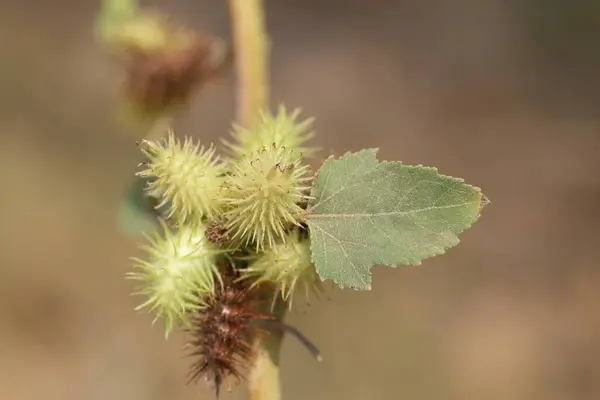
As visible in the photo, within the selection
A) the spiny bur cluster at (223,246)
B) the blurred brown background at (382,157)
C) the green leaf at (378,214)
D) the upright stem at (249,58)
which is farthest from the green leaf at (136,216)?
the blurred brown background at (382,157)

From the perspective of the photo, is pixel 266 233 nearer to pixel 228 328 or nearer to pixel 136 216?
pixel 228 328

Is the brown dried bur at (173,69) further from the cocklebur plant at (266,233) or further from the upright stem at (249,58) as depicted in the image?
the cocklebur plant at (266,233)

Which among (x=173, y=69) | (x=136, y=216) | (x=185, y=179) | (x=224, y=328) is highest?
(x=173, y=69)

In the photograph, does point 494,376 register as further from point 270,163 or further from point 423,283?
point 270,163

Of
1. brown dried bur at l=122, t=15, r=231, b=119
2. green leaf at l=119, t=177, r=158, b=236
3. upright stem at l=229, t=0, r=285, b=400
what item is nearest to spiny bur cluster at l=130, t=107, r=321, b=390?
upright stem at l=229, t=0, r=285, b=400

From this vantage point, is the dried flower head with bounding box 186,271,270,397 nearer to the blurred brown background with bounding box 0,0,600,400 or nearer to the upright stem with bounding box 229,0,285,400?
the upright stem with bounding box 229,0,285,400

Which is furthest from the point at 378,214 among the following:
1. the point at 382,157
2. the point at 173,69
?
the point at 382,157

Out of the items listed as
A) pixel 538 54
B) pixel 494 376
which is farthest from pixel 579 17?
pixel 494 376

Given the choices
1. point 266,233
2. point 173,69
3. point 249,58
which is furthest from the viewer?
point 173,69
